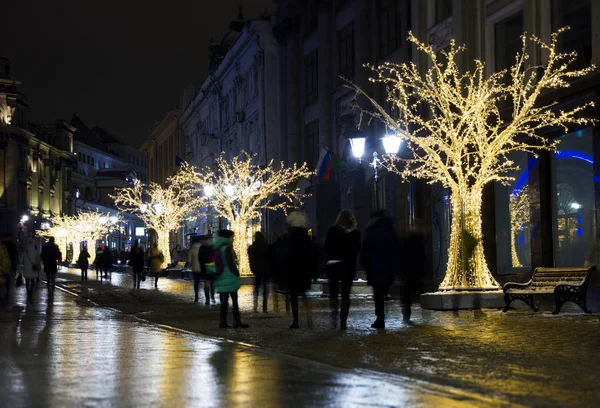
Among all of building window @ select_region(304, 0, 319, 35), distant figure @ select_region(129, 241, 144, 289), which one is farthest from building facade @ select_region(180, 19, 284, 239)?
distant figure @ select_region(129, 241, 144, 289)

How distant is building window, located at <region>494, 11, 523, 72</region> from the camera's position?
2825 centimetres

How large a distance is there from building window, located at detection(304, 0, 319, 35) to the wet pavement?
2930 cm

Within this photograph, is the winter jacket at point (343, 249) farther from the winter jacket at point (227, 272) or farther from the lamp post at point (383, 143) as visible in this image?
the lamp post at point (383, 143)

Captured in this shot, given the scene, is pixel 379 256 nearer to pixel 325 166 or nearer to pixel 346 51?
pixel 325 166

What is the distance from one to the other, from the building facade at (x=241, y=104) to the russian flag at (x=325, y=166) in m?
8.14

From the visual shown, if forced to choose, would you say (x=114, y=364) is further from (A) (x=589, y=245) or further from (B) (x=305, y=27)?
(B) (x=305, y=27)

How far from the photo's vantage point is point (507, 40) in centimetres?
2905

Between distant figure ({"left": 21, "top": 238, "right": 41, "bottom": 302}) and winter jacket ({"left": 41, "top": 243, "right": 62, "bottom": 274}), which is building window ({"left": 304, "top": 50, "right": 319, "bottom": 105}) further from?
distant figure ({"left": 21, "top": 238, "right": 41, "bottom": 302})

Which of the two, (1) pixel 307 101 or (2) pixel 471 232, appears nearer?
(2) pixel 471 232

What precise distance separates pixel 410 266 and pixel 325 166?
25.9 metres

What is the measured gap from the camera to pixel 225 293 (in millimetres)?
17328

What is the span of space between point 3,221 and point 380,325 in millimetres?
101104

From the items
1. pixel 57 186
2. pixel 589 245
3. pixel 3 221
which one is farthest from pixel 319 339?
pixel 57 186

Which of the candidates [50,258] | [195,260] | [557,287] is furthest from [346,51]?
[557,287]
